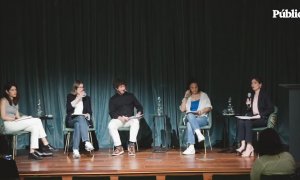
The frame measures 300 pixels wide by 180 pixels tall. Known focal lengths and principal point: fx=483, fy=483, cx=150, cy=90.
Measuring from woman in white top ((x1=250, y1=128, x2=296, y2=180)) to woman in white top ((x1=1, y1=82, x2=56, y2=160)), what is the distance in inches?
151

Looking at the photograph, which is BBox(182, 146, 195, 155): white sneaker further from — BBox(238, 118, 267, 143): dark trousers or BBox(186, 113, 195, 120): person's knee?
BBox(238, 118, 267, 143): dark trousers

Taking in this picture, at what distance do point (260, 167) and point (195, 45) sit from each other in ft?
14.6

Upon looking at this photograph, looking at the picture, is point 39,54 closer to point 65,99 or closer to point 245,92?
point 65,99

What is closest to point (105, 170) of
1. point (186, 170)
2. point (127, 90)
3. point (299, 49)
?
point (186, 170)

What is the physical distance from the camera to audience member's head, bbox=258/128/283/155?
3.69m

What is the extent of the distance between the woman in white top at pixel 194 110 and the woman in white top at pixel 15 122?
6.86 feet

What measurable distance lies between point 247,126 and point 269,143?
3.06 metres

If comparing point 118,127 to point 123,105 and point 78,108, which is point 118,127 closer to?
point 123,105

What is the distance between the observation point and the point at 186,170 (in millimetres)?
5465

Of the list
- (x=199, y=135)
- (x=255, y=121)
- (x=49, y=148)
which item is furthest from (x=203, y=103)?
(x=49, y=148)

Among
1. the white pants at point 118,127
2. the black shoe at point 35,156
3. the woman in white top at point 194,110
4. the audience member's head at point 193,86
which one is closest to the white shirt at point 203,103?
the woman in white top at point 194,110

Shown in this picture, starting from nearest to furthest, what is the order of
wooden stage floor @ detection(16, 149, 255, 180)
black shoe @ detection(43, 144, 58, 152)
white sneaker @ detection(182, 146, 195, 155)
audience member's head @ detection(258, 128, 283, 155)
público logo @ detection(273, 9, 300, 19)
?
audience member's head @ detection(258, 128, 283, 155) → wooden stage floor @ detection(16, 149, 255, 180) → white sneaker @ detection(182, 146, 195, 155) → black shoe @ detection(43, 144, 58, 152) → público logo @ detection(273, 9, 300, 19)

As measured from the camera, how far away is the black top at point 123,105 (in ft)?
24.5

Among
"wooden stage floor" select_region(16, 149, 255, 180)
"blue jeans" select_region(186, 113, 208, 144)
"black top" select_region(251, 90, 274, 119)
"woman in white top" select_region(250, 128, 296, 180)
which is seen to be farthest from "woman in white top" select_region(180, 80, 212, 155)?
"woman in white top" select_region(250, 128, 296, 180)
